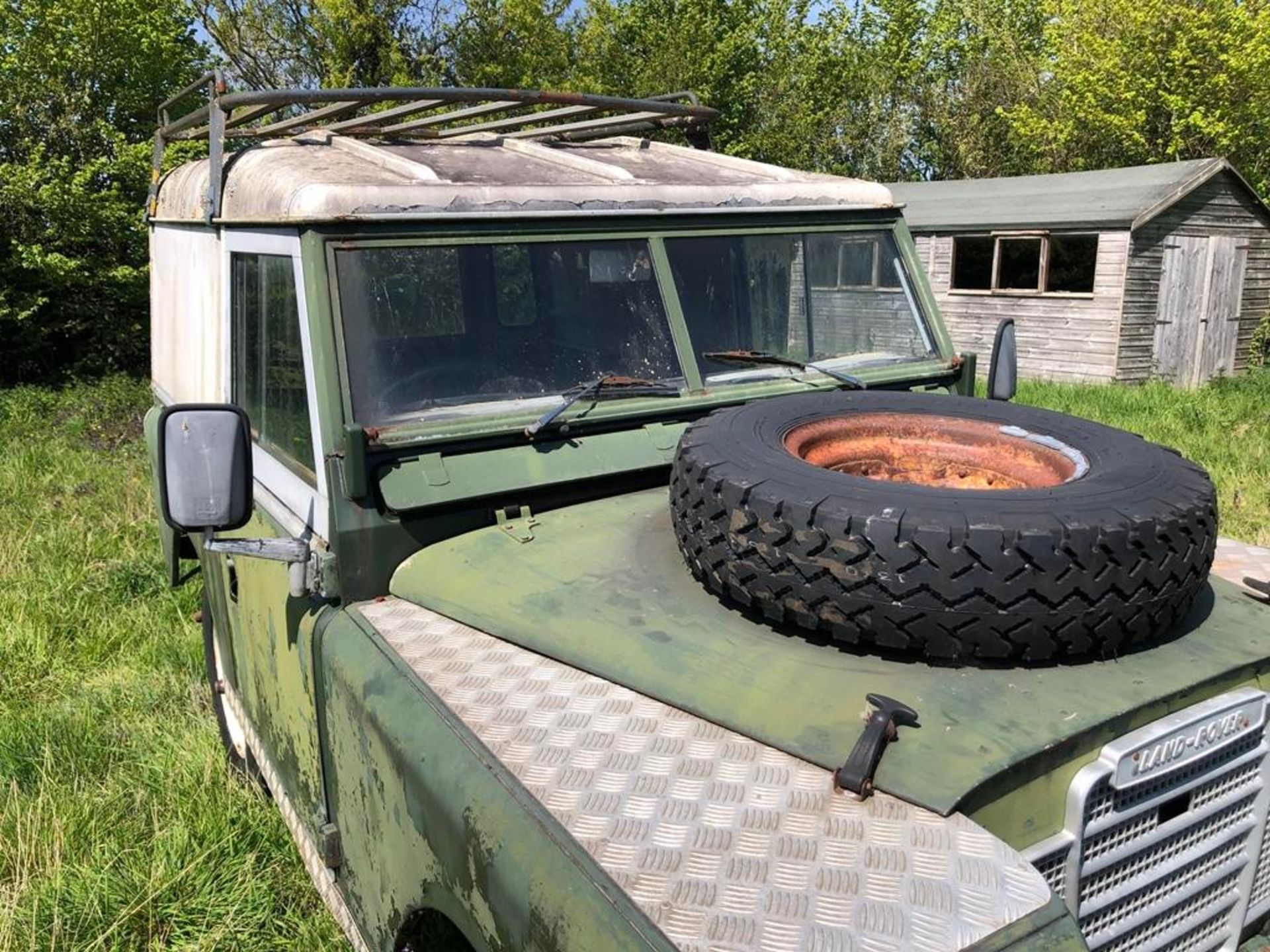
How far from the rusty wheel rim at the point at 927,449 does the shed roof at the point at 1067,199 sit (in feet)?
47.9

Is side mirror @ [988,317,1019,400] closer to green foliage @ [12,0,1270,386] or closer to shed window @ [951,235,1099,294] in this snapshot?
green foliage @ [12,0,1270,386]

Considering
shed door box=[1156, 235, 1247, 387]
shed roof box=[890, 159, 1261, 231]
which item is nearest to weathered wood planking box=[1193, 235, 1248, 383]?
shed door box=[1156, 235, 1247, 387]

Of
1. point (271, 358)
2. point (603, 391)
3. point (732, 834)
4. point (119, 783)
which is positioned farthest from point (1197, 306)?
point (732, 834)

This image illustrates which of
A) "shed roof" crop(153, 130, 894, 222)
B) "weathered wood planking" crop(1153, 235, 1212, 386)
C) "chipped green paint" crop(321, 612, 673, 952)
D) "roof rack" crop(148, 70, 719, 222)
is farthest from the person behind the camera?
A: "weathered wood planking" crop(1153, 235, 1212, 386)

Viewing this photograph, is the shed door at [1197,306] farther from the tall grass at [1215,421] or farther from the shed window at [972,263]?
the shed window at [972,263]

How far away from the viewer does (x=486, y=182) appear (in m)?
2.96

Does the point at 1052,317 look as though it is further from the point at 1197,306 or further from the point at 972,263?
the point at 972,263

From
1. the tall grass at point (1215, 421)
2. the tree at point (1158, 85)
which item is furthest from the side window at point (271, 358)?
the tree at point (1158, 85)

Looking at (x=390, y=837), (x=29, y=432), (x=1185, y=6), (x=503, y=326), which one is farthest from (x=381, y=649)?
(x=1185, y=6)

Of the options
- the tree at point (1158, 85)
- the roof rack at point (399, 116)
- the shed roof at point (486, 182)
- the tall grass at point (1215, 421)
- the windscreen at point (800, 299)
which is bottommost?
the tall grass at point (1215, 421)

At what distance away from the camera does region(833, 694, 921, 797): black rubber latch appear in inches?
67.4

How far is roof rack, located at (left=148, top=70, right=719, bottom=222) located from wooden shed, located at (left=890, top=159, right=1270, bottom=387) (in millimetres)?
12569

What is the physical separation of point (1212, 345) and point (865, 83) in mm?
15736

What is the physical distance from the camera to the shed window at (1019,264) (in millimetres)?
18141
